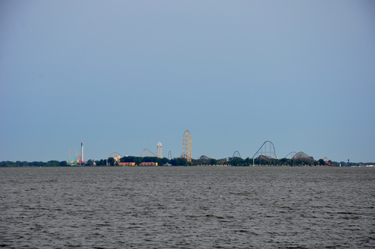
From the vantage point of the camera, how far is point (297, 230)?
125 ft

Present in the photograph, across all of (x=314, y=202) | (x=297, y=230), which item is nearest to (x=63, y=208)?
(x=297, y=230)

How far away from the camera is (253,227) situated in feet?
130

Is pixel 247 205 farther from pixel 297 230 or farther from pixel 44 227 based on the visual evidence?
pixel 44 227

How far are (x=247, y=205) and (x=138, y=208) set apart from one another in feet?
53.7

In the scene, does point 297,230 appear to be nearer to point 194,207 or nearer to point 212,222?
point 212,222

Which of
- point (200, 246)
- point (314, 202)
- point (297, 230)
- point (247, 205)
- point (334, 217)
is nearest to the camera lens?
point (200, 246)

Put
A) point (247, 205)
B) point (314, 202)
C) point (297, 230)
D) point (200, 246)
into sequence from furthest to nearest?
point (314, 202), point (247, 205), point (297, 230), point (200, 246)

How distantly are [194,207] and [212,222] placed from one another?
13.2m

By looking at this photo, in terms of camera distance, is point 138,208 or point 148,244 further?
point 138,208

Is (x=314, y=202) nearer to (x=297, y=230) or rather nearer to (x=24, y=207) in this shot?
(x=297, y=230)

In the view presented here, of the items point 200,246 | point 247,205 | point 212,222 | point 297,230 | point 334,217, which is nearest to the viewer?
point 200,246

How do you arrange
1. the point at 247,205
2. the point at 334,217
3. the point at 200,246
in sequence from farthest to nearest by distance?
1. the point at 247,205
2. the point at 334,217
3. the point at 200,246

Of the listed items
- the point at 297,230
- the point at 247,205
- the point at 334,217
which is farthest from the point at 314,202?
the point at 297,230

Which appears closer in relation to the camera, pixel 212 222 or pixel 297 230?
pixel 297 230
